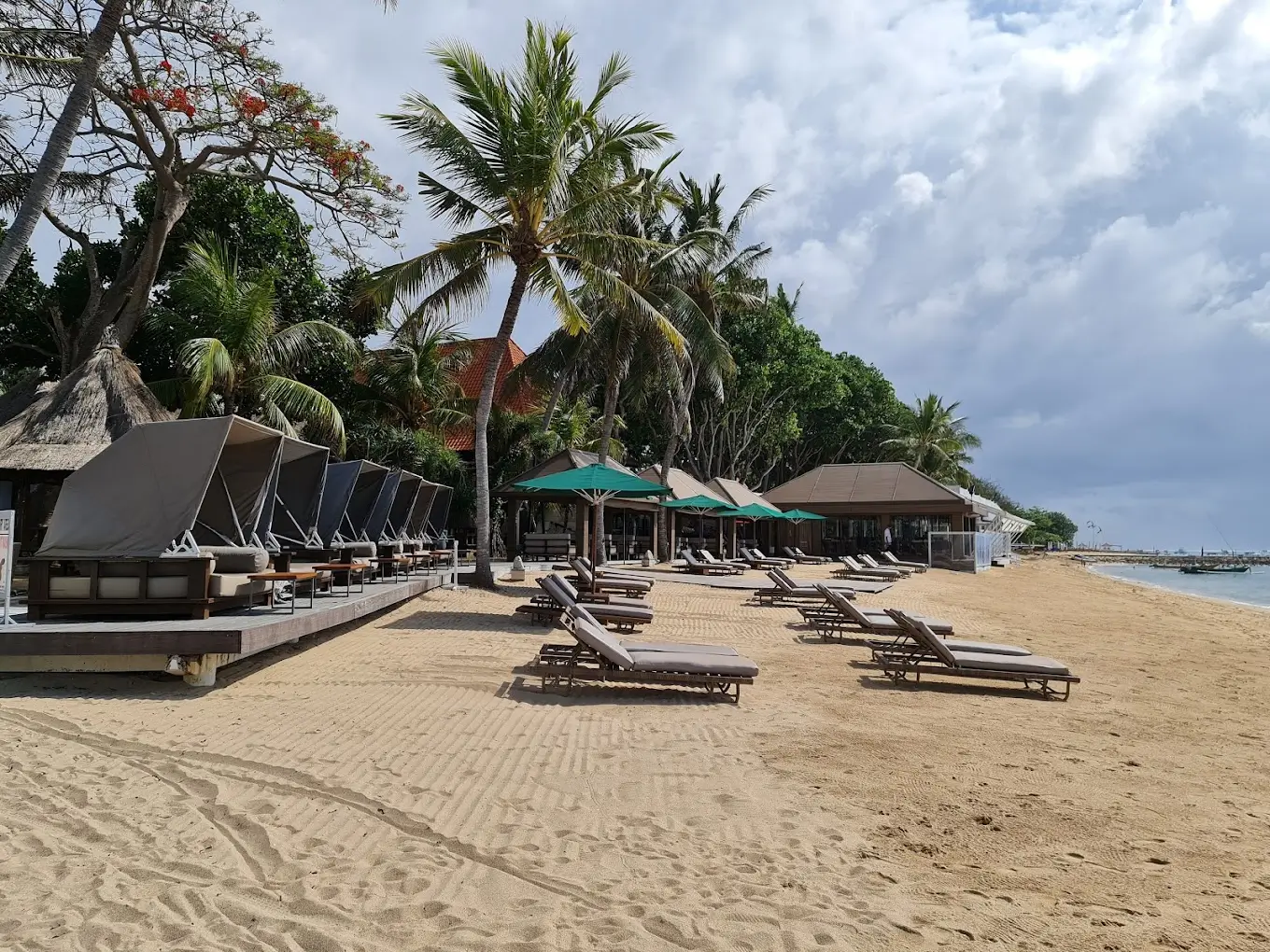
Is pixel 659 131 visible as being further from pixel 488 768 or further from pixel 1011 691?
pixel 488 768

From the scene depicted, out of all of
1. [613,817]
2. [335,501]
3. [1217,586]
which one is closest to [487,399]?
[335,501]

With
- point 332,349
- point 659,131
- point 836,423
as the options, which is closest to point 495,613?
point 659,131

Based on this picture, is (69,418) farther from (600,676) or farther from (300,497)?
(600,676)

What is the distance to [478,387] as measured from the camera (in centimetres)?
3166

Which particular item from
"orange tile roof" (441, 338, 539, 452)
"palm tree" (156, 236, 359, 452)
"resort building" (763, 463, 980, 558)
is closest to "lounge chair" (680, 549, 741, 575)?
"orange tile roof" (441, 338, 539, 452)

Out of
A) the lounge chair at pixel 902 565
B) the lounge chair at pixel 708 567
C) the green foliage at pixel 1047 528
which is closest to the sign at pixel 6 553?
the lounge chair at pixel 708 567

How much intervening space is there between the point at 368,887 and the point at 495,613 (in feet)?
31.1

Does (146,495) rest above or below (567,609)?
above

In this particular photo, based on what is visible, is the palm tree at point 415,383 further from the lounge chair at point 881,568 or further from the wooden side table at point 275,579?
the wooden side table at point 275,579

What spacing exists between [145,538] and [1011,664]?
889 cm

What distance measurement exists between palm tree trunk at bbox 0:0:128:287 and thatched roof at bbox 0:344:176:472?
6.43m

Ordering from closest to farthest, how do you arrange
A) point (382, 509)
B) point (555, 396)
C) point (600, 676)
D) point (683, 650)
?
point (600, 676) < point (683, 650) < point (382, 509) < point (555, 396)

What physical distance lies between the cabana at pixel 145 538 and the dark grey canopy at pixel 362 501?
622 cm

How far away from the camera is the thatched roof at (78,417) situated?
46.8ft
